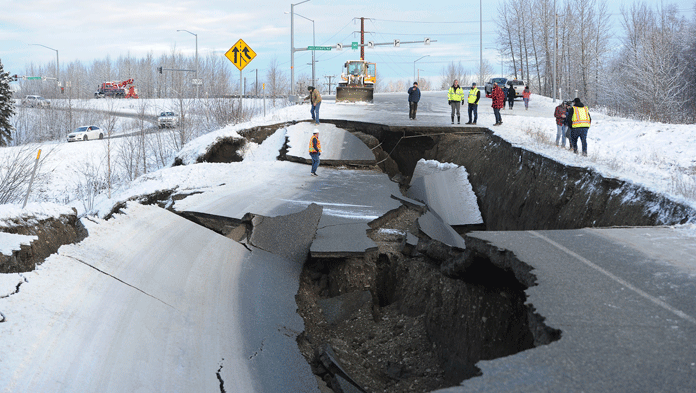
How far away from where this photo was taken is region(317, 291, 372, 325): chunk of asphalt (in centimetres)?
816

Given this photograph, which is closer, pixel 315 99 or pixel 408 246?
pixel 408 246

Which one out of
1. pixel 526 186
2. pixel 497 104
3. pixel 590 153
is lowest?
pixel 526 186

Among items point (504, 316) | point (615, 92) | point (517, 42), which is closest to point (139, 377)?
point (504, 316)

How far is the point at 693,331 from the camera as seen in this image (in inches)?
153

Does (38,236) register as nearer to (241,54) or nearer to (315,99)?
(315,99)

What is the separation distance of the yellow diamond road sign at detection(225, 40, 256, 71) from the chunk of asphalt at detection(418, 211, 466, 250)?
1206cm

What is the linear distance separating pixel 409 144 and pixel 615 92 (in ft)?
141

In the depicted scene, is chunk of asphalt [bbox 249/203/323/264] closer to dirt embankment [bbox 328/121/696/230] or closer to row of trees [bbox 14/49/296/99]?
dirt embankment [bbox 328/121/696/230]

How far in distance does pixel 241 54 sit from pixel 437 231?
1334 cm

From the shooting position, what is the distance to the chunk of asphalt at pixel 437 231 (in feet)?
34.3

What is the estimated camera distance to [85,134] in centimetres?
4875

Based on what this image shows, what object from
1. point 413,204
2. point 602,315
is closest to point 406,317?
point 602,315

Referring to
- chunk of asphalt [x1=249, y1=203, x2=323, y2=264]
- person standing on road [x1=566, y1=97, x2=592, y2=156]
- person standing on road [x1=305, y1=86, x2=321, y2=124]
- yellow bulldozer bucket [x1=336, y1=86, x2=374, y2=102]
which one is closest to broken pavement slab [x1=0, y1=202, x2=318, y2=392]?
chunk of asphalt [x1=249, y1=203, x2=323, y2=264]

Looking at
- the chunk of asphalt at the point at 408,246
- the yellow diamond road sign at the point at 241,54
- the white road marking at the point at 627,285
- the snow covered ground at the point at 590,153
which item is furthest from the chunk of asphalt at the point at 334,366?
the yellow diamond road sign at the point at 241,54
